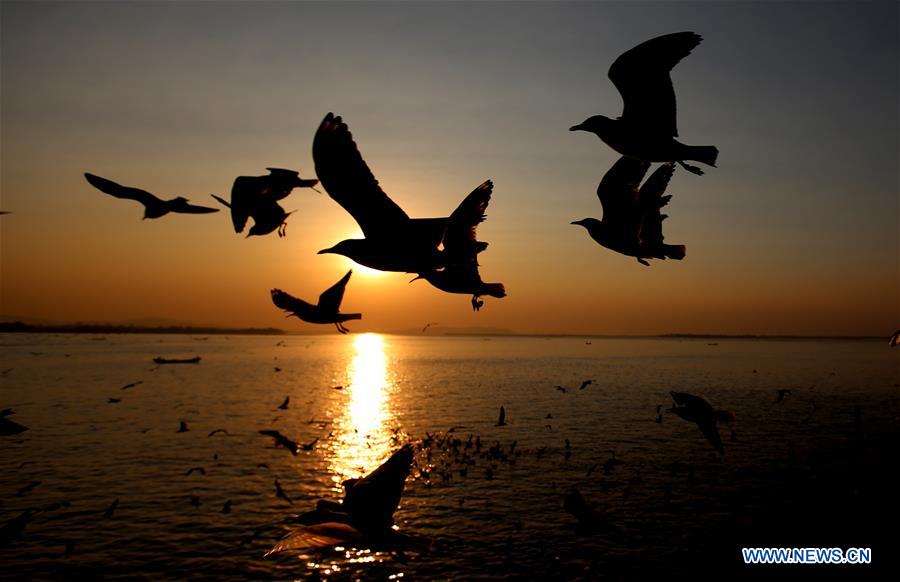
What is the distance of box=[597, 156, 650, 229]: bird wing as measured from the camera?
4148 millimetres

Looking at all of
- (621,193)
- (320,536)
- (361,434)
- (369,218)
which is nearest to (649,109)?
(621,193)

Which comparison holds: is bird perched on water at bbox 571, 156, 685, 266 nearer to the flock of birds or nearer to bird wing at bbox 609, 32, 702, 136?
the flock of birds

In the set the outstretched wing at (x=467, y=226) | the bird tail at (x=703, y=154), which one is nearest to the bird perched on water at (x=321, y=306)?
the outstretched wing at (x=467, y=226)

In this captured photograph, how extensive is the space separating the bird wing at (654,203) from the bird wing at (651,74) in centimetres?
42

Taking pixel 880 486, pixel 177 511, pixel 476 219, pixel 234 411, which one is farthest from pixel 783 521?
pixel 234 411

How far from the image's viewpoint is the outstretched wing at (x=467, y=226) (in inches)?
132

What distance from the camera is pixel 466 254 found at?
3336 mm

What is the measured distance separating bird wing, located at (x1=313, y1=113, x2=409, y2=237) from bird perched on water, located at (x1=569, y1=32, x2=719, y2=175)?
1.30m

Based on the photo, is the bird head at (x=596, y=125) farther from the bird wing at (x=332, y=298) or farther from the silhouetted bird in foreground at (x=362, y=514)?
the silhouetted bird in foreground at (x=362, y=514)

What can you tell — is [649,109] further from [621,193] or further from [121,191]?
[121,191]

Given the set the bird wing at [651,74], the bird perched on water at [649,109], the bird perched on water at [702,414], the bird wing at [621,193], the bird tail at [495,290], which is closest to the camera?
the bird tail at [495,290]

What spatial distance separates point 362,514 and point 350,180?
1.97 metres

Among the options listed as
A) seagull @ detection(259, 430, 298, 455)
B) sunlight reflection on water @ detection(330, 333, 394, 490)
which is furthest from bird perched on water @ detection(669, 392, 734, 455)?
sunlight reflection on water @ detection(330, 333, 394, 490)

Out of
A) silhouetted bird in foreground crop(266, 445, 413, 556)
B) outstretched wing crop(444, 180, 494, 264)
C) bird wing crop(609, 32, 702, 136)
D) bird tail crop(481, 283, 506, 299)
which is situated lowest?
silhouetted bird in foreground crop(266, 445, 413, 556)
